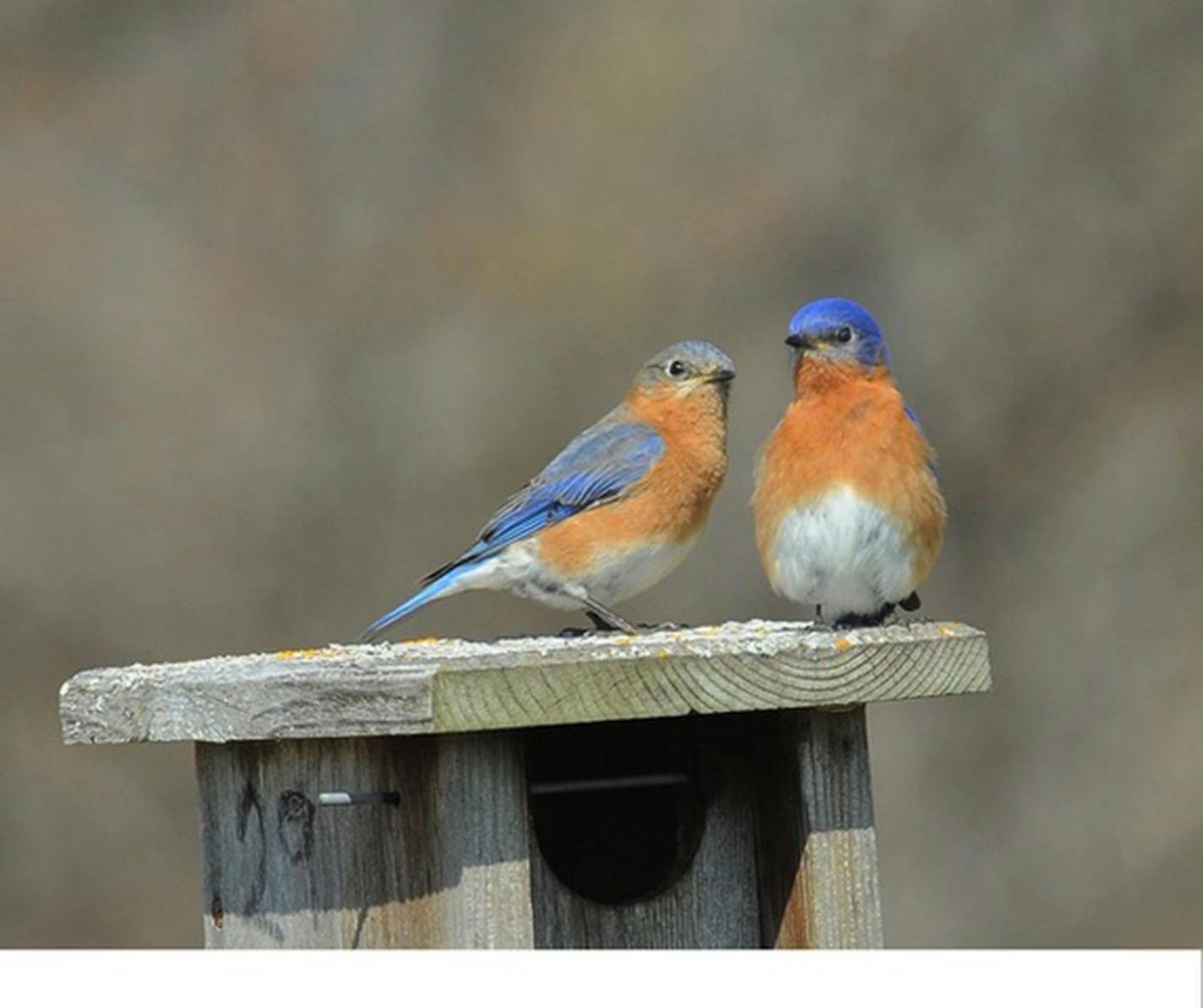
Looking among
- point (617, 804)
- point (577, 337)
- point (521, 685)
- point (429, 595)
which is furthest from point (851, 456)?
point (577, 337)

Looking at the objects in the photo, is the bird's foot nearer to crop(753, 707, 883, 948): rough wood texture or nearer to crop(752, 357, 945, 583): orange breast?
crop(752, 357, 945, 583): orange breast

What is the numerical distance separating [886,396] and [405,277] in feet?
15.6

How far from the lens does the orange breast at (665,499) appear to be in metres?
5.53

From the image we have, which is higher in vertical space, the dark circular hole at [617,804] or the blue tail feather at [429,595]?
the blue tail feather at [429,595]

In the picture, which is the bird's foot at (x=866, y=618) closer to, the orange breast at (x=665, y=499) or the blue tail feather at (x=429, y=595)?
the orange breast at (x=665, y=499)

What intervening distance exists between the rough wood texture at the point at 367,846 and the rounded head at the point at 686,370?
1472 mm

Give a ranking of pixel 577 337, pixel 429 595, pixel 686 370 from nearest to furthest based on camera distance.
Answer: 1. pixel 429 595
2. pixel 686 370
3. pixel 577 337

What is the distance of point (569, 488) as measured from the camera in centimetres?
559

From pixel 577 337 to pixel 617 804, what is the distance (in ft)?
16.2

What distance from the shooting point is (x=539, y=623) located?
928 cm

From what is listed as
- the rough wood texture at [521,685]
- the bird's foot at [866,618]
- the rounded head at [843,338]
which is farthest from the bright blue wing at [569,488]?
the rough wood texture at [521,685]

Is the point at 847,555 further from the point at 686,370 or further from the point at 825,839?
the point at 686,370

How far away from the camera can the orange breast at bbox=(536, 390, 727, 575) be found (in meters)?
5.53

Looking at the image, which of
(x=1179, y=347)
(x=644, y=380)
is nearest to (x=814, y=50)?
(x=1179, y=347)
